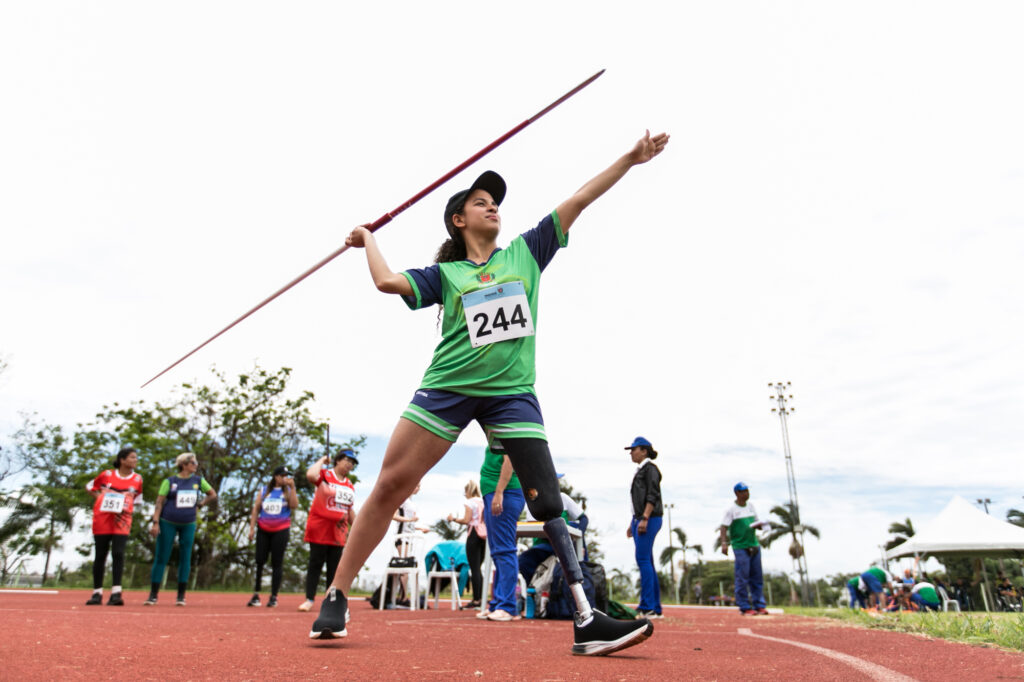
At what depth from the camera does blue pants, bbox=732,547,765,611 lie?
991cm

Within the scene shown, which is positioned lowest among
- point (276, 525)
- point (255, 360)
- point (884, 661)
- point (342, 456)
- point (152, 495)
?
point (884, 661)

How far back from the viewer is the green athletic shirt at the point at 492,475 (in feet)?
20.9

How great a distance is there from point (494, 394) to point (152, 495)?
31.1 metres

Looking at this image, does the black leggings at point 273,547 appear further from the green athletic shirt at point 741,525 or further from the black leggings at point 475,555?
the green athletic shirt at point 741,525

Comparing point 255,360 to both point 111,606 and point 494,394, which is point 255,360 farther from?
point 494,394

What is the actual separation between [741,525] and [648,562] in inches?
96.0

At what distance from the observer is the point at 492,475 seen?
6.50 m

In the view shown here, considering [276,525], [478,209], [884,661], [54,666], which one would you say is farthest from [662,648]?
[276,525]

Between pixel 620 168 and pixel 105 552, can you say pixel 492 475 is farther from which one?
pixel 105 552

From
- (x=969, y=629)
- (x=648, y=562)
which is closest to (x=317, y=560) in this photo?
(x=648, y=562)

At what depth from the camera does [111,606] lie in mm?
8172

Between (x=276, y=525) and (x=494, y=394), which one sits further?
(x=276, y=525)

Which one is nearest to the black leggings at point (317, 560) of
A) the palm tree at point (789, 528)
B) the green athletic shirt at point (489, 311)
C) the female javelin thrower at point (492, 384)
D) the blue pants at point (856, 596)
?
the female javelin thrower at point (492, 384)

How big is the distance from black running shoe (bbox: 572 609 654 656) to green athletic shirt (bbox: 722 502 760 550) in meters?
7.30
